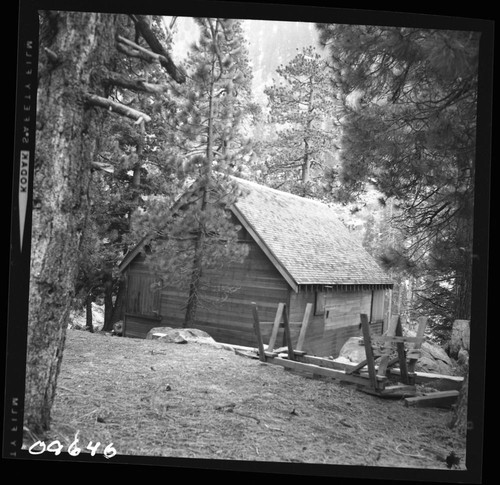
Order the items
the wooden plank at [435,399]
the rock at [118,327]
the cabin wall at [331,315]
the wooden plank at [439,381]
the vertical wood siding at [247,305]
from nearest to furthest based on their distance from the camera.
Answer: the wooden plank at [435,399] → the wooden plank at [439,381] → the rock at [118,327] → the vertical wood siding at [247,305] → the cabin wall at [331,315]

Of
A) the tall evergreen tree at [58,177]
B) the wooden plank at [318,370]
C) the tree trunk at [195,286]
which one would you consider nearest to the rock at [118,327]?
the tree trunk at [195,286]

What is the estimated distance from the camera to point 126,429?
10.8ft

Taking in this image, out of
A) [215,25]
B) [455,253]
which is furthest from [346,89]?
[455,253]

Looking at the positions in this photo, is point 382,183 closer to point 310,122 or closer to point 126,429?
point 310,122

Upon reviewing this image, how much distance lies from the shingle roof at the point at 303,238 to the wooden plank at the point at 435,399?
3.82 meters

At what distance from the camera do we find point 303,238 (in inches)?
350

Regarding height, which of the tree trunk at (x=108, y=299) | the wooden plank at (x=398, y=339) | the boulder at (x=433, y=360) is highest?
the tree trunk at (x=108, y=299)

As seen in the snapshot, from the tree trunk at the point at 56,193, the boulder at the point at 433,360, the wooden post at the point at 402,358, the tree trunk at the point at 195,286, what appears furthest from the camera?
the tree trunk at the point at 195,286

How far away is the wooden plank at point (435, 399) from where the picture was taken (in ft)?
12.6

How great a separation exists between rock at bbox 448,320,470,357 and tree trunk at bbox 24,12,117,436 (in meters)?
3.51

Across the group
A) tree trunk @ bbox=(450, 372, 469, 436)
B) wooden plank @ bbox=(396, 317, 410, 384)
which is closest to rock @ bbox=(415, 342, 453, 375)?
wooden plank @ bbox=(396, 317, 410, 384)

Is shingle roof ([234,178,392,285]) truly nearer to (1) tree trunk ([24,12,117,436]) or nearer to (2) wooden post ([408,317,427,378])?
(2) wooden post ([408,317,427,378])

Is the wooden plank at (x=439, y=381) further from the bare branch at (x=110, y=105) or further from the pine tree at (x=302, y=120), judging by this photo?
the bare branch at (x=110, y=105)

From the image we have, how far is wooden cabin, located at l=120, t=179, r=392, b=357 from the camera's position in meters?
7.38
